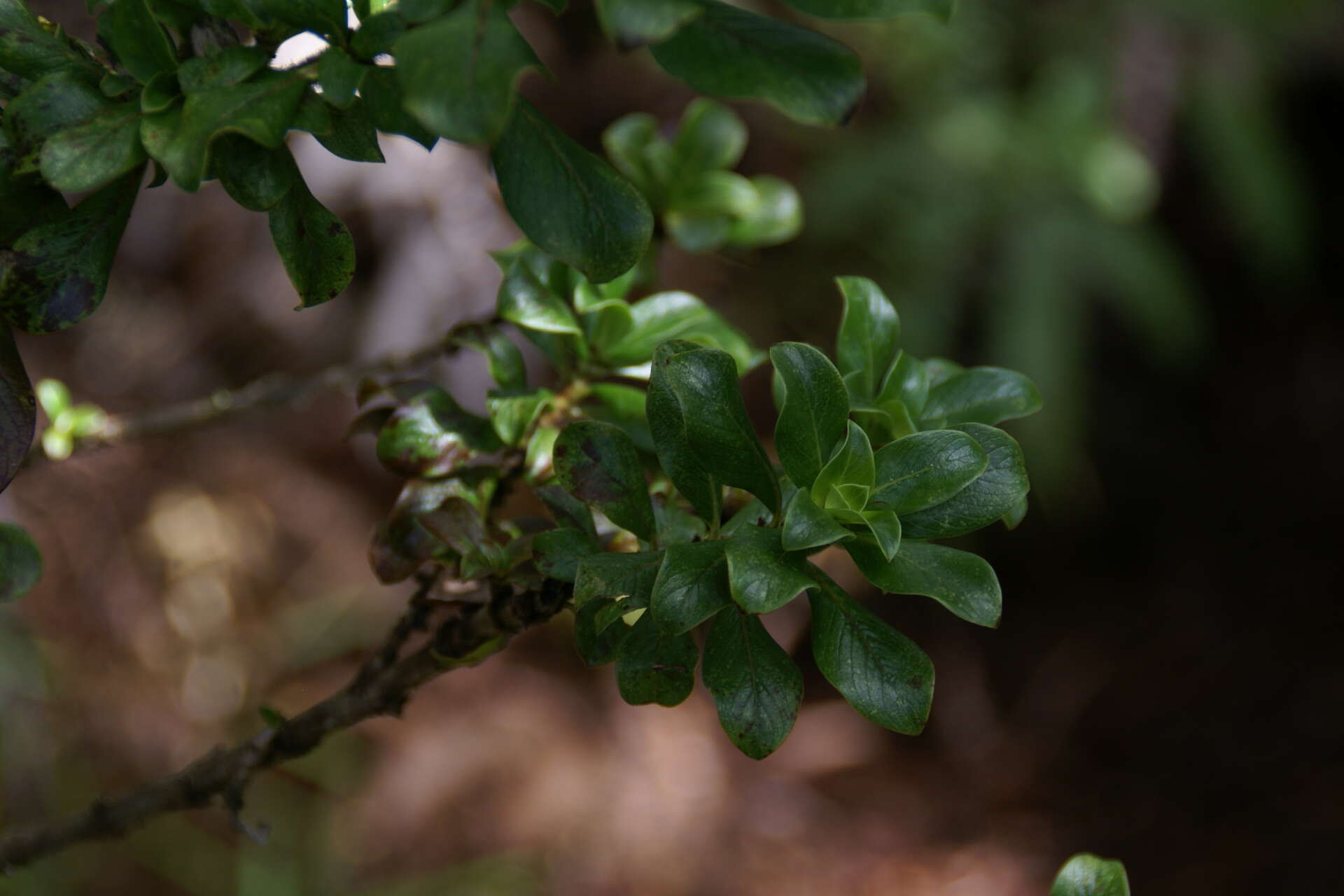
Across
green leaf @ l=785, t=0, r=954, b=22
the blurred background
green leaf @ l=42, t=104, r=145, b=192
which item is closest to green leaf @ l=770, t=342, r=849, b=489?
green leaf @ l=785, t=0, r=954, b=22

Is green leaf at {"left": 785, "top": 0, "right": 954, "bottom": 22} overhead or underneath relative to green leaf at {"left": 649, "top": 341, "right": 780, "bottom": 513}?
overhead

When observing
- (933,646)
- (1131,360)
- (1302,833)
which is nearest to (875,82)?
(1131,360)

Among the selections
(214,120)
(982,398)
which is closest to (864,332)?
(982,398)

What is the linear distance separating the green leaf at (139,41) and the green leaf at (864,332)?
1.00 feet

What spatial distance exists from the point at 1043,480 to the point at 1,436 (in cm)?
223

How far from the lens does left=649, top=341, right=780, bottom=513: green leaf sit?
15.0 inches

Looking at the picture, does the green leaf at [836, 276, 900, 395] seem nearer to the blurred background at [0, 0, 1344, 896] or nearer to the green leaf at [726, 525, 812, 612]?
the green leaf at [726, 525, 812, 612]

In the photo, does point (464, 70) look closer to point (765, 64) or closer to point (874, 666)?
point (765, 64)

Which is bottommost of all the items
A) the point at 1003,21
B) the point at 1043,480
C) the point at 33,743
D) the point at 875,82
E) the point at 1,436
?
the point at 33,743

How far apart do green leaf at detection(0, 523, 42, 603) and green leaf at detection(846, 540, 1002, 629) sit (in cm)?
39

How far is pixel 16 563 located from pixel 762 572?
365 mm

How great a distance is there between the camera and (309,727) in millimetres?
554

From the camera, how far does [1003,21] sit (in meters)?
2.48

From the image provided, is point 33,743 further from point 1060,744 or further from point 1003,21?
point 1003,21
